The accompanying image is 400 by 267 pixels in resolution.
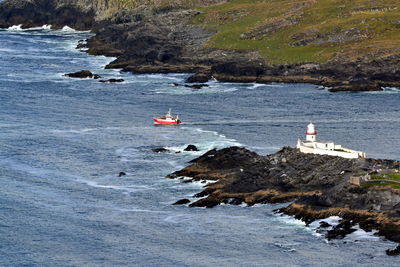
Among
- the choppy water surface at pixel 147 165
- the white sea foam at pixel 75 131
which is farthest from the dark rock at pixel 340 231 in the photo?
the white sea foam at pixel 75 131

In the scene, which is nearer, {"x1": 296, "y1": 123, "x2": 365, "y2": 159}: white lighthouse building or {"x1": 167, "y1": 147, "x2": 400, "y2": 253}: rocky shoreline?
{"x1": 167, "y1": 147, "x2": 400, "y2": 253}: rocky shoreline

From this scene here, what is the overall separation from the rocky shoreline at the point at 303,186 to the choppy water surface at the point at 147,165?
5.74 feet

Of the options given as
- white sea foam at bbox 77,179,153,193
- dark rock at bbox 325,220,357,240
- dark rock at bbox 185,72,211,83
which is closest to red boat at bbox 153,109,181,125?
white sea foam at bbox 77,179,153,193

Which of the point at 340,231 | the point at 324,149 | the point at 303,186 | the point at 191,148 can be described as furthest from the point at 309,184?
the point at 191,148

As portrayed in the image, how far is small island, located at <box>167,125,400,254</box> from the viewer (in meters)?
96.8

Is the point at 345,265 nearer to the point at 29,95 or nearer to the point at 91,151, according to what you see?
the point at 91,151

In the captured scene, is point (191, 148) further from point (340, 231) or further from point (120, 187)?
point (340, 231)

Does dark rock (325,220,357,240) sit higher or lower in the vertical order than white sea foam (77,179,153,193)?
higher

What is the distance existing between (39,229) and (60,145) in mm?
39030

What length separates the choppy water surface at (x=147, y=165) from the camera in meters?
93.2

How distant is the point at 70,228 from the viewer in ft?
336

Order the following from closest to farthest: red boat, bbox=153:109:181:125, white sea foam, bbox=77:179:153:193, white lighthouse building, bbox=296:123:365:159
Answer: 1. white lighthouse building, bbox=296:123:365:159
2. white sea foam, bbox=77:179:153:193
3. red boat, bbox=153:109:181:125

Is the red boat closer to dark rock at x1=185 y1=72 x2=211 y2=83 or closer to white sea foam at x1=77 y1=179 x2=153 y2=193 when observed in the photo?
white sea foam at x1=77 y1=179 x2=153 y2=193

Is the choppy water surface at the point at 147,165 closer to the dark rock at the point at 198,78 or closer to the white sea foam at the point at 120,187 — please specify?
the white sea foam at the point at 120,187
